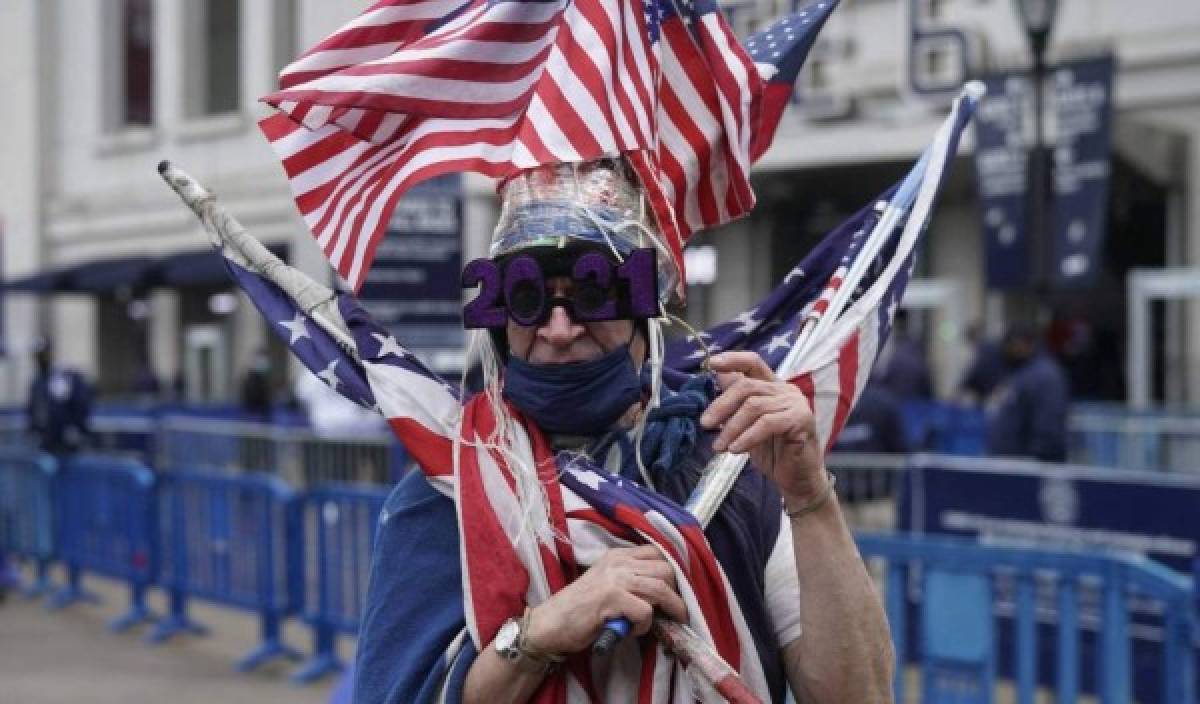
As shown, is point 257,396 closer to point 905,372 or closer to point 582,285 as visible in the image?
point 905,372

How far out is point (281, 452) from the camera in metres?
13.0

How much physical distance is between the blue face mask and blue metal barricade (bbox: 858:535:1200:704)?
313 centimetres

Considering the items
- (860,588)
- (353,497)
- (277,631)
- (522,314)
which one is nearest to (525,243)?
(522,314)

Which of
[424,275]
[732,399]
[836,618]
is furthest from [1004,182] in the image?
[732,399]

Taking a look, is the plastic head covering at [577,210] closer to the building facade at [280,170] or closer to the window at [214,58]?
the building facade at [280,170]

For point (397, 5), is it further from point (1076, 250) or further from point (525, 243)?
point (1076, 250)

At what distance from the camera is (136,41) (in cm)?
2859

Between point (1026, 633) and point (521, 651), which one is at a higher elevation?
point (521, 651)

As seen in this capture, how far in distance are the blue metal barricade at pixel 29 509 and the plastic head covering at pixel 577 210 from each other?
30.5ft

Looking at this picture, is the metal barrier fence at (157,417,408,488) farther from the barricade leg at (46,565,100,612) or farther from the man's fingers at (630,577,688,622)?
the man's fingers at (630,577,688,622)

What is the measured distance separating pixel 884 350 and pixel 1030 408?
22.3 feet

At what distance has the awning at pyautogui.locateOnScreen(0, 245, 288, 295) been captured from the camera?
2366cm

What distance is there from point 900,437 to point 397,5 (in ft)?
23.6

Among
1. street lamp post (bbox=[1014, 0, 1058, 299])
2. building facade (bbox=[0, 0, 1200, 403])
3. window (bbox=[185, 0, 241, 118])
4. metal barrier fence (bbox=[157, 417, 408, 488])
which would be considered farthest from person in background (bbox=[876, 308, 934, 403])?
window (bbox=[185, 0, 241, 118])
